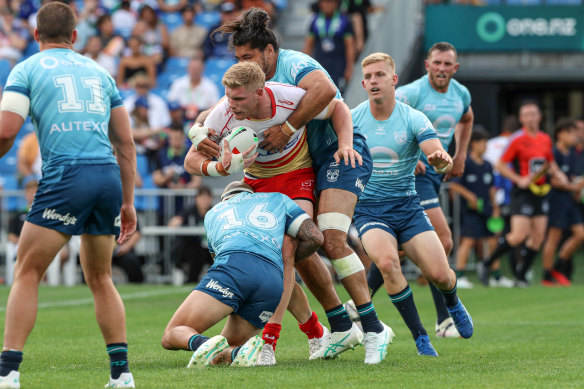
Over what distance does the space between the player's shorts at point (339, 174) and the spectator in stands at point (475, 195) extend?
28.9 feet

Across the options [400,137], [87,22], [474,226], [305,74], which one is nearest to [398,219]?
[400,137]

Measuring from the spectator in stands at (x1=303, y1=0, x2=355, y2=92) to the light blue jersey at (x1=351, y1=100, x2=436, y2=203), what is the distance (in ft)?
31.7

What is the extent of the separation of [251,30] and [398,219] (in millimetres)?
2034

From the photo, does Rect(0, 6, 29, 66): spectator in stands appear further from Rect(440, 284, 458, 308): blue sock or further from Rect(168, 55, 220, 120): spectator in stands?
Rect(440, 284, 458, 308): blue sock

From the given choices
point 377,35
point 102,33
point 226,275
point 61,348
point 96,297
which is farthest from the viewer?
point 102,33

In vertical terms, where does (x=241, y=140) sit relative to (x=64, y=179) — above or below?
above

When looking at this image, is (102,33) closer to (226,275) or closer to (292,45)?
(292,45)

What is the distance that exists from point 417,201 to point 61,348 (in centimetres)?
310

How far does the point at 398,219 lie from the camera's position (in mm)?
7828

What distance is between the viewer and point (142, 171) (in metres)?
17.3

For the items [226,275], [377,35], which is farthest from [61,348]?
[377,35]

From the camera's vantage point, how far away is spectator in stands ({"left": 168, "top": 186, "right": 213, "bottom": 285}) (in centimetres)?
1534

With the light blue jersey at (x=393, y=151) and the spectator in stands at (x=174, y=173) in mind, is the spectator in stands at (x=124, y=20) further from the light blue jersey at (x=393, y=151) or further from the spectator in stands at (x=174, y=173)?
the light blue jersey at (x=393, y=151)

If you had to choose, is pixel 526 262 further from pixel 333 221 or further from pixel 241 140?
pixel 241 140
